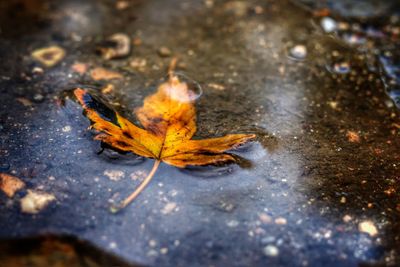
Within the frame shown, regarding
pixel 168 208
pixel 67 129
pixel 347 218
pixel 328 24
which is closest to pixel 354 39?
pixel 328 24

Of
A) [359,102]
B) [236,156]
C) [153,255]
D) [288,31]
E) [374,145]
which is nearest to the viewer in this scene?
[153,255]

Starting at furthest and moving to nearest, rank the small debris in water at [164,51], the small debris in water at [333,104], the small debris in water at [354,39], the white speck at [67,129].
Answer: the small debris in water at [354,39]
the small debris in water at [164,51]
the small debris in water at [333,104]
the white speck at [67,129]

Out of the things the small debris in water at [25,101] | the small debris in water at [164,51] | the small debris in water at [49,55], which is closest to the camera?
the small debris in water at [25,101]

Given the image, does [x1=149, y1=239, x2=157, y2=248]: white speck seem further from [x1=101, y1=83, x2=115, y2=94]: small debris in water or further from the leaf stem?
[x1=101, y1=83, x2=115, y2=94]: small debris in water

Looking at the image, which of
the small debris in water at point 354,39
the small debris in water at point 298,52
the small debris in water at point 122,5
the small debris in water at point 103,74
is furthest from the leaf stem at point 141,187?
the small debris in water at point 354,39

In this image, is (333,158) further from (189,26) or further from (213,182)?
(189,26)

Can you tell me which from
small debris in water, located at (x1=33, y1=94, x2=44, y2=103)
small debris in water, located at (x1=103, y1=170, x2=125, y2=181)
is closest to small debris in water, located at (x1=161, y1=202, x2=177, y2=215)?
small debris in water, located at (x1=103, y1=170, x2=125, y2=181)

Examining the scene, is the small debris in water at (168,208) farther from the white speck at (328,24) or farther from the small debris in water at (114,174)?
the white speck at (328,24)

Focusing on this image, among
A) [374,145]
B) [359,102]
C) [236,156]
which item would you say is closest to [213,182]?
[236,156]
